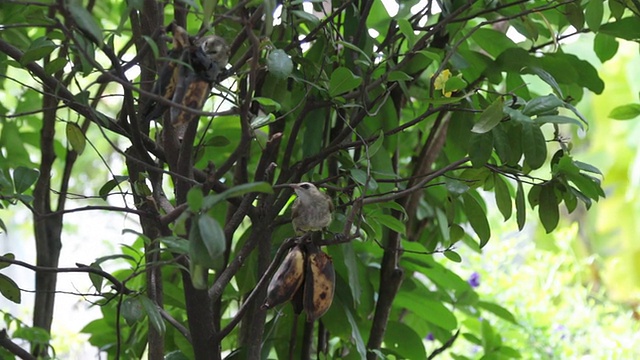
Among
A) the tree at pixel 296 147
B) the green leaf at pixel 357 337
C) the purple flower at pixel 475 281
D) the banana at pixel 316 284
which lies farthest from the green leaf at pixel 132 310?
the purple flower at pixel 475 281

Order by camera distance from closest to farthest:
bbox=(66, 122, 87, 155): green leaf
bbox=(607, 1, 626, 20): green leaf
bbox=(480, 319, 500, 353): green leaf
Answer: bbox=(66, 122, 87, 155): green leaf < bbox=(607, 1, 626, 20): green leaf < bbox=(480, 319, 500, 353): green leaf

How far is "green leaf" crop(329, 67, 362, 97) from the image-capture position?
58 cm

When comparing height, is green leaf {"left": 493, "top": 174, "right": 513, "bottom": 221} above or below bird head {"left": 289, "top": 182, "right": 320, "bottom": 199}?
above

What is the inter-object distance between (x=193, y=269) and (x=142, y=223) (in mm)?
260

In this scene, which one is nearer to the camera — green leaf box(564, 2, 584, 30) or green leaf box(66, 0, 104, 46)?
green leaf box(66, 0, 104, 46)

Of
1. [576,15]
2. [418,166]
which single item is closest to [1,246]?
[418,166]

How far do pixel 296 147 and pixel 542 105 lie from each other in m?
0.39

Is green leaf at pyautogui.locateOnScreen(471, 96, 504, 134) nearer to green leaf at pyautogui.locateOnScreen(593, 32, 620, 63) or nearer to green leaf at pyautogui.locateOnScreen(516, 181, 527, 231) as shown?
green leaf at pyautogui.locateOnScreen(516, 181, 527, 231)

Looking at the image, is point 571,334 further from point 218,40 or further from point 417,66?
point 218,40

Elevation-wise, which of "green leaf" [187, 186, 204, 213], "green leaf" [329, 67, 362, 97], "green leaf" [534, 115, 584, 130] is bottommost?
"green leaf" [187, 186, 204, 213]

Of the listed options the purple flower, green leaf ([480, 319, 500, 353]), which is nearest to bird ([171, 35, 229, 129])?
green leaf ([480, 319, 500, 353])

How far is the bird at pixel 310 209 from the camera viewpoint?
0.49 m

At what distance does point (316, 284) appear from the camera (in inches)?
20.3

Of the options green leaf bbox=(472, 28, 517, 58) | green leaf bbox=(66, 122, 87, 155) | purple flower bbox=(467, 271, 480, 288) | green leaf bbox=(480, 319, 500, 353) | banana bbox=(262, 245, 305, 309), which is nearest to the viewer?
banana bbox=(262, 245, 305, 309)
